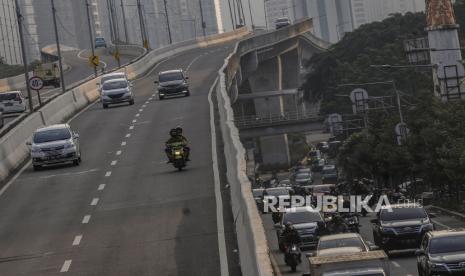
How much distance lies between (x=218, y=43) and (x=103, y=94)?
Answer: 247ft

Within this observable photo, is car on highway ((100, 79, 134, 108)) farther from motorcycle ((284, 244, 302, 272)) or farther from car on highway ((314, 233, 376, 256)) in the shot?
car on highway ((314, 233, 376, 256))

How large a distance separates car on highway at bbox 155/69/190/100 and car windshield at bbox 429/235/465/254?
153ft

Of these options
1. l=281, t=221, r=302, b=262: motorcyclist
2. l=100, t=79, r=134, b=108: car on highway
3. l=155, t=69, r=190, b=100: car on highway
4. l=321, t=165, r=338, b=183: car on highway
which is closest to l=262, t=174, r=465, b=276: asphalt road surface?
l=281, t=221, r=302, b=262: motorcyclist

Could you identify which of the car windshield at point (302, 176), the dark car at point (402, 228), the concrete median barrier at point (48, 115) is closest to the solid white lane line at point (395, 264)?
the dark car at point (402, 228)

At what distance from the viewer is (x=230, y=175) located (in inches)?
1384

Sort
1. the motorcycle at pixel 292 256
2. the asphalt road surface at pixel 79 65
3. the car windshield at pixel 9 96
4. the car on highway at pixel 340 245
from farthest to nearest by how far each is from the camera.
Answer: the asphalt road surface at pixel 79 65
the car windshield at pixel 9 96
the motorcycle at pixel 292 256
the car on highway at pixel 340 245

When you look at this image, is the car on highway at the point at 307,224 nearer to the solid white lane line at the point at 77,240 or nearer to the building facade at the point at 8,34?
the solid white lane line at the point at 77,240

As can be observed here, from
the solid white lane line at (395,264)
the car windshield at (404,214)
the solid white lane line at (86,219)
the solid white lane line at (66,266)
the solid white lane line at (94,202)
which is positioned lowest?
the solid white lane line at (395,264)

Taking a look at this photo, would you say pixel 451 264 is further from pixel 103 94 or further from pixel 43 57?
pixel 43 57

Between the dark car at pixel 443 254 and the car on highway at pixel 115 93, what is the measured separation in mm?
43390

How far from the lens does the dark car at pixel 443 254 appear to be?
80.3 feet

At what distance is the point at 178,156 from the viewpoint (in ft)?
128

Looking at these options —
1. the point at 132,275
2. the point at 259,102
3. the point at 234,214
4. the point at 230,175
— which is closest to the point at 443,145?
the point at 230,175

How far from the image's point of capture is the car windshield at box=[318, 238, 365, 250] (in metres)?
27.8
